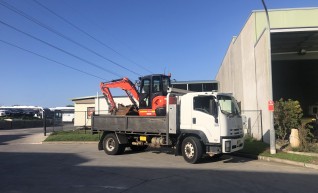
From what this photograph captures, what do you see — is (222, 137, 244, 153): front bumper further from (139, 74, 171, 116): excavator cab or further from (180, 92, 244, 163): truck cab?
(139, 74, 171, 116): excavator cab

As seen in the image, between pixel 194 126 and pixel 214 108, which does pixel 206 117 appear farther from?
pixel 194 126

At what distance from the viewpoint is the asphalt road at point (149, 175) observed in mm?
9289

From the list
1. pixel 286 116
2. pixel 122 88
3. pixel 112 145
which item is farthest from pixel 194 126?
pixel 286 116

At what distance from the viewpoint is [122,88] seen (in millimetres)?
19188

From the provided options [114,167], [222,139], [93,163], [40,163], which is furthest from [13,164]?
[222,139]

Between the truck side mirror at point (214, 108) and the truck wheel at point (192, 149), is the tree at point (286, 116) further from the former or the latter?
the truck wheel at point (192, 149)

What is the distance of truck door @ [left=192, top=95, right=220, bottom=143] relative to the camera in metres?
13.4

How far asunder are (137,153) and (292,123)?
8.07 m

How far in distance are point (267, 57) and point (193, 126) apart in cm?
668

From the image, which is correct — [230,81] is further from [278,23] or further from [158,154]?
[158,154]

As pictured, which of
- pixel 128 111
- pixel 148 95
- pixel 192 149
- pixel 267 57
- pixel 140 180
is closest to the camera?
pixel 140 180

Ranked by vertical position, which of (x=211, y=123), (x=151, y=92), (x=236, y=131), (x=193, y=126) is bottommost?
(x=236, y=131)

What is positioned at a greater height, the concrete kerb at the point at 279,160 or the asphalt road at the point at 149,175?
the concrete kerb at the point at 279,160

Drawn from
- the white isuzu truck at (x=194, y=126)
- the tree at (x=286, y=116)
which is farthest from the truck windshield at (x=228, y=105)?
the tree at (x=286, y=116)
